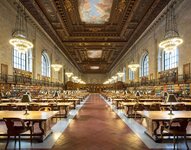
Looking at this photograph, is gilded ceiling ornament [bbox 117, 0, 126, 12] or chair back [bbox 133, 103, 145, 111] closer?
chair back [bbox 133, 103, 145, 111]

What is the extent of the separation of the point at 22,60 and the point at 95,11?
25.0 ft

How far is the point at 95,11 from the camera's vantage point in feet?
56.8

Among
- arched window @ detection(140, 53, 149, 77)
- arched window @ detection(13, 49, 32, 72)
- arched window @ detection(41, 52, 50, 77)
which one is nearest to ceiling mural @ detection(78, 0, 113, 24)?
arched window @ detection(13, 49, 32, 72)

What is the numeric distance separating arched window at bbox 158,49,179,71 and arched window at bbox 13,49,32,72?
1250cm

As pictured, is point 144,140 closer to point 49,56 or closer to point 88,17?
point 88,17

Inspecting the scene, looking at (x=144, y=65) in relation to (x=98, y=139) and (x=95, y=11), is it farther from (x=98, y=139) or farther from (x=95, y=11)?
(x=98, y=139)

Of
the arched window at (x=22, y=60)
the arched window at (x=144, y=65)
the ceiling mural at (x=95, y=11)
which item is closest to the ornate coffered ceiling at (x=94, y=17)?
the ceiling mural at (x=95, y=11)

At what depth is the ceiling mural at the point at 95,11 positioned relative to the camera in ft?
52.0

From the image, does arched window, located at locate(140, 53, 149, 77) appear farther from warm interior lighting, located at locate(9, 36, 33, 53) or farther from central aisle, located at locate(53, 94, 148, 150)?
central aisle, located at locate(53, 94, 148, 150)

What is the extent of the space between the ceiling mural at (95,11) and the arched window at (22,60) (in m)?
6.15

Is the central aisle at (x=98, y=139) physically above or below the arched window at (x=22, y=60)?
below

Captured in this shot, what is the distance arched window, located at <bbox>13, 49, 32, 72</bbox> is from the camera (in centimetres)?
1734

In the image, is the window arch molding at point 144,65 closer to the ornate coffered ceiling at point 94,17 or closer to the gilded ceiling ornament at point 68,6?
the ornate coffered ceiling at point 94,17

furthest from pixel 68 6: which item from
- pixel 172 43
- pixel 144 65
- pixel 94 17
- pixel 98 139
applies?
pixel 144 65
